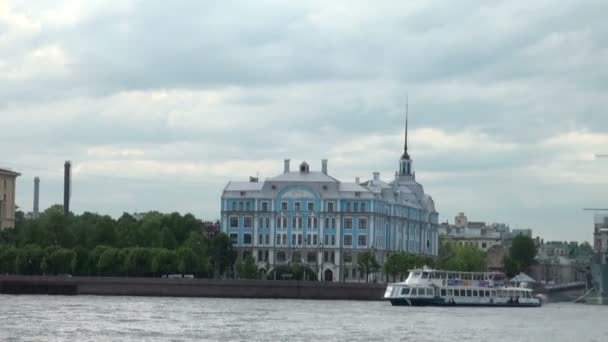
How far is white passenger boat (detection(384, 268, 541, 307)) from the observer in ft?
376

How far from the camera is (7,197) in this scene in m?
154

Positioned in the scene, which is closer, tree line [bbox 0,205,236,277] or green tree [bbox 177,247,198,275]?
tree line [bbox 0,205,236,277]

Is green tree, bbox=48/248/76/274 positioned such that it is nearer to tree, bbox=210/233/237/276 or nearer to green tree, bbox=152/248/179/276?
green tree, bbox=152/248/179/276

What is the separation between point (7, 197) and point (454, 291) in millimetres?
52596

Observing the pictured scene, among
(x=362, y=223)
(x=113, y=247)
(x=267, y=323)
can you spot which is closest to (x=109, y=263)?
(x=113, y=247)

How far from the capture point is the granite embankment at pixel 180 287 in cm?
12181

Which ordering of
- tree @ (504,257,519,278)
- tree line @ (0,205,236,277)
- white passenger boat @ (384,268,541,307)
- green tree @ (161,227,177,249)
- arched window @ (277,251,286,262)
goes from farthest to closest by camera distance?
tree @ (504,257,519,278) < arched window @ (277,251,286,262) < green tree @ (161,227,177,249) < tree line @ (0,205,236,277) < white passenger boat @ (384,268,541,307)

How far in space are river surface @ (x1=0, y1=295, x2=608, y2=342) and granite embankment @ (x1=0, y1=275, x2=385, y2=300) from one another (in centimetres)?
1472

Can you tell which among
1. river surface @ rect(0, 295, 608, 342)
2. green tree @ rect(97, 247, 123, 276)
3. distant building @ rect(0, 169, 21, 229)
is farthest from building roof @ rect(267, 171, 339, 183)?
river surface @ rect(0, 295, 608, 342)

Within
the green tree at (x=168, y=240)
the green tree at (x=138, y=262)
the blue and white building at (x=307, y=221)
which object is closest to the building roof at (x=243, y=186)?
the blue and white building at (x=307, y=221)

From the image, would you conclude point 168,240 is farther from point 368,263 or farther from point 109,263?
point 368,263

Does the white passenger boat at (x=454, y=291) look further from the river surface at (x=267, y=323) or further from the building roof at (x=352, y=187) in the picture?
the building roof at (x=352, y=187)

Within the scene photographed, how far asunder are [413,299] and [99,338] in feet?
172

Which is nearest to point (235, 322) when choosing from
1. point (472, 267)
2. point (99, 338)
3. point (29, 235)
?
point (99, 338)
